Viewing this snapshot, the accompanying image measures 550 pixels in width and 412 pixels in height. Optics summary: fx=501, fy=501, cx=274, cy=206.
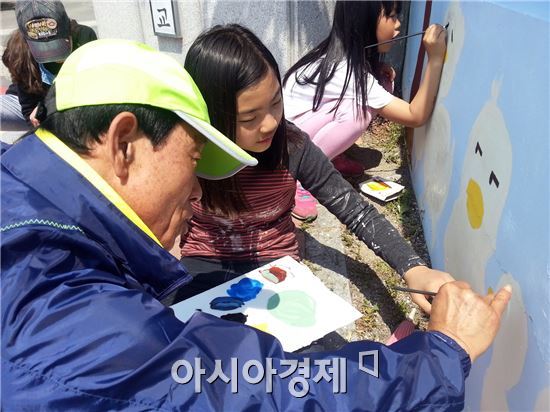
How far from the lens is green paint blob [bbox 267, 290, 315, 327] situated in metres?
1.44

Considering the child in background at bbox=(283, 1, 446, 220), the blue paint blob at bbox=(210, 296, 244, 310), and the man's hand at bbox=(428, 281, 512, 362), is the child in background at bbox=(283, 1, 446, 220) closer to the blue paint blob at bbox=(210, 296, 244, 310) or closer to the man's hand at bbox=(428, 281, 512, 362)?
the blue paint blob at bbox=(210, 296, 244, 310)

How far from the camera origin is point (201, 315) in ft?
2.81

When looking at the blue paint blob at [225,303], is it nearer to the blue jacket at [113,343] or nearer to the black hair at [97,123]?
the blue jacket at [113,343]

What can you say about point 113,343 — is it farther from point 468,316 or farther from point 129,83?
point 468,316

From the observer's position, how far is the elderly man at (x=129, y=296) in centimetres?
70

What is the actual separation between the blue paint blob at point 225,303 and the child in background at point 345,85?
1.26m

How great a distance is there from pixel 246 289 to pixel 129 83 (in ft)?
2.90

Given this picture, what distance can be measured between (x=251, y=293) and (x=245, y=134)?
493 millimetres

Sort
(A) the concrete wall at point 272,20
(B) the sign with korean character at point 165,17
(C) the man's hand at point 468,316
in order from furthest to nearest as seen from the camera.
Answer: (B) the sign with korean character at point 165,17 → (A) the concrete wall at point 272,20 → (C) the man's hand at point 468,316

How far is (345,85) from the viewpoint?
104 inches

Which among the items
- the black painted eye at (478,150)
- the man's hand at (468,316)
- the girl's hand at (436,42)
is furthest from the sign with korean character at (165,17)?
the man's hand at (468,316)

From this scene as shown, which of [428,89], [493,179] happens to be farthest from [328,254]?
[493,179]

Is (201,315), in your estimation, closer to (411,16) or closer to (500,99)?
(500,99)

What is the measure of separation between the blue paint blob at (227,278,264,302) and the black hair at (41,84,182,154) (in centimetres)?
80
